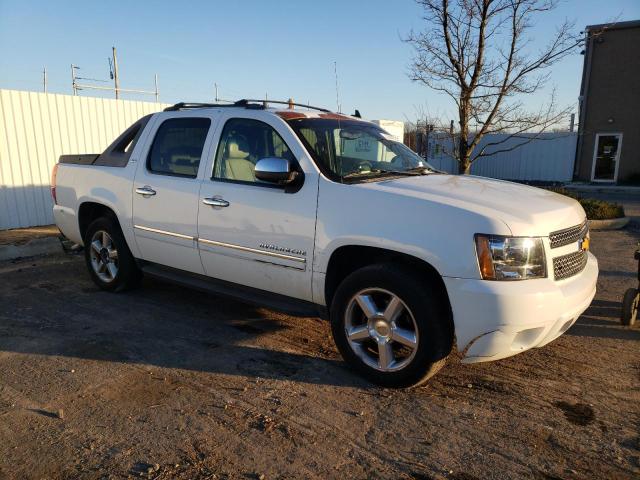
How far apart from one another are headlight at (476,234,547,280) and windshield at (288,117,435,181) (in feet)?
3.86

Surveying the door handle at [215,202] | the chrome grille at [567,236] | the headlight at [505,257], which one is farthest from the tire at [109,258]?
the chrome grille at [567,236]

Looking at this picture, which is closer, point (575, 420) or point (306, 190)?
point (575, 420)

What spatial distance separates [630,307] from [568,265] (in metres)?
1.64

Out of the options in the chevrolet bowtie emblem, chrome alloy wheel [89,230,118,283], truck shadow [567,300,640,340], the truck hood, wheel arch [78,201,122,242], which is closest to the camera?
the truck hood

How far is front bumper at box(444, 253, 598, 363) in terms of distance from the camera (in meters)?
2.94

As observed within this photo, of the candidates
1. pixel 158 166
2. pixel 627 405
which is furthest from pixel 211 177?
pixel 627 405

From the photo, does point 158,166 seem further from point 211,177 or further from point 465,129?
point 465,129

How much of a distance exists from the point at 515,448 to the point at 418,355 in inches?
30.2

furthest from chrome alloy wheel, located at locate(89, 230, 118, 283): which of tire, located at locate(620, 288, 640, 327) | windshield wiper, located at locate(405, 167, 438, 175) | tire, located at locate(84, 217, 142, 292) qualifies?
tire, located at locate(620, 288, 640, 327)

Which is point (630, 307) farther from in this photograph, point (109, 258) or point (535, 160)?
point (535, 160)

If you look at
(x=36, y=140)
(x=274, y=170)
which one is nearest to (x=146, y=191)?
(x=274, y=170)

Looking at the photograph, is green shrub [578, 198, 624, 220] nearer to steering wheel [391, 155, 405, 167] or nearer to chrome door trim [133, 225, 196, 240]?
steering wheel [391, 155, 405, 167]

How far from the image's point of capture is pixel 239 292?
14.0ft

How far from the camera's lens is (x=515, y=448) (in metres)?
2.77
